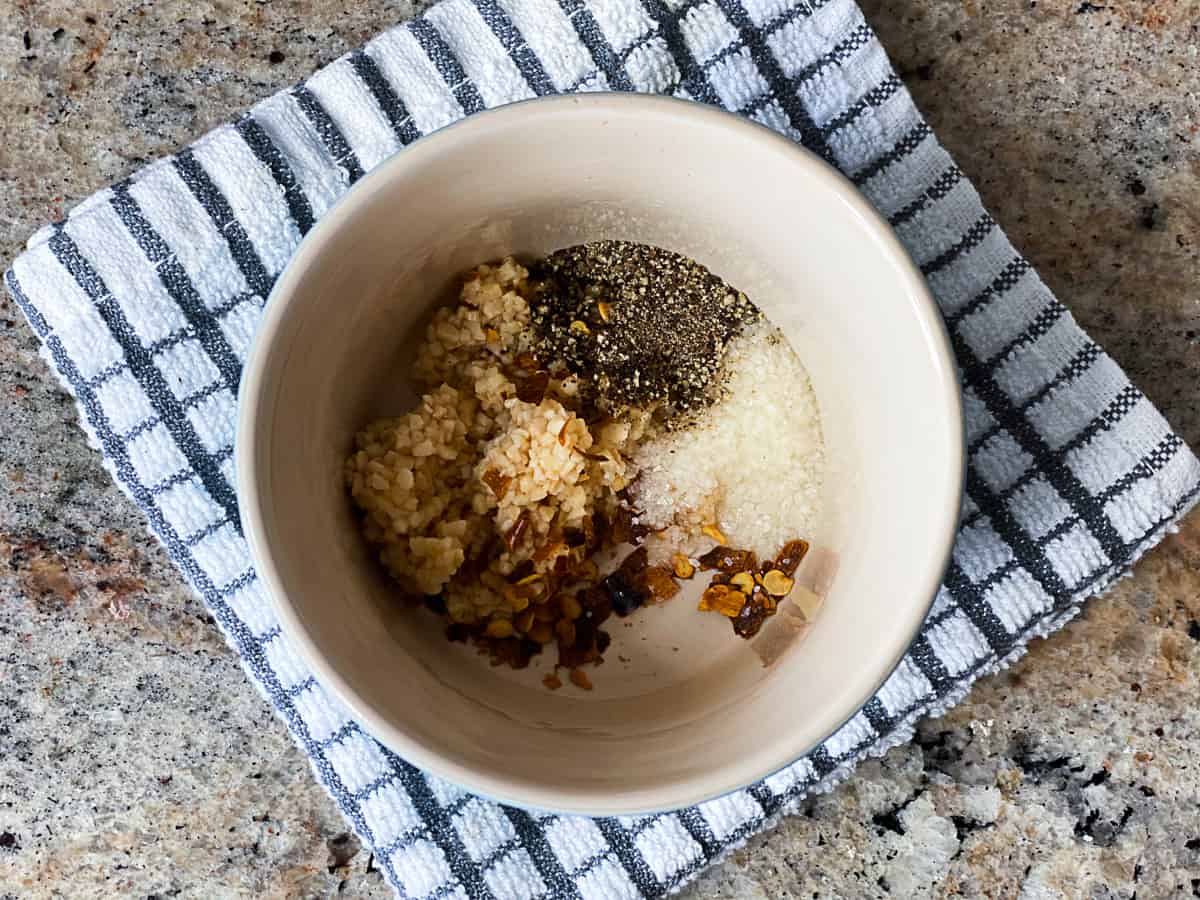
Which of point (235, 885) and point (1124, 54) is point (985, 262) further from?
point (235, 885)

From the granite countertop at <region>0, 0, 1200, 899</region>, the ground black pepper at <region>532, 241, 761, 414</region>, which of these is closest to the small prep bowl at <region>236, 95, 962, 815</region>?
the ground black pepper at <region>532, 241, 761, 414</region>

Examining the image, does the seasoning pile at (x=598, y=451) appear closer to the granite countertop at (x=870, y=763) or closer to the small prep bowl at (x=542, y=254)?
the small prep bowl at (x=542, y=254)

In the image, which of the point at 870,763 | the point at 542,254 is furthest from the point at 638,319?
the point at 870,763

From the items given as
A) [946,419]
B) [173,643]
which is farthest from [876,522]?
[173,643]

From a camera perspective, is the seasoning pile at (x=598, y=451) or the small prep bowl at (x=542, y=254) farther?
the seasoning pile at (x=598, y=451)

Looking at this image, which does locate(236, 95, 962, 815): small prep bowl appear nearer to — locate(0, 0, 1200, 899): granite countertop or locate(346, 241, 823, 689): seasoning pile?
locate(346, 241, 823, 689): seasoning pile

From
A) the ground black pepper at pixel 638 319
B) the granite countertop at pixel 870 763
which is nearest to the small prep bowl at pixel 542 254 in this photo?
the ground black pepper at pixel 638 319

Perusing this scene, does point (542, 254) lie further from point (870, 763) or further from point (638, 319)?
point (870, 763)
